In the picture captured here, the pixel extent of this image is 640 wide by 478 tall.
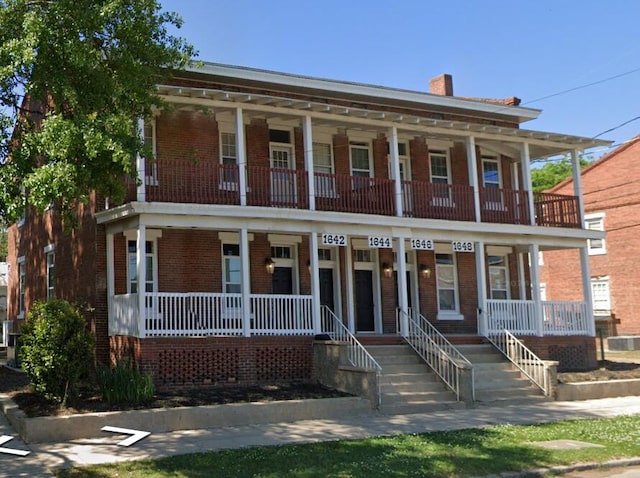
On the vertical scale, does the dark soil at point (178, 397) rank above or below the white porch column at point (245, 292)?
below

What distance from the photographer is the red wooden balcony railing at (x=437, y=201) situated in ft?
67.1

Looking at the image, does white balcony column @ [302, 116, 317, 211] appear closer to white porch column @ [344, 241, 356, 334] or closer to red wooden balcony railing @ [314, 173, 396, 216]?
red wooden balcony railing @ [314, 173, 396, 216]

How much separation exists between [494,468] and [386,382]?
622 centimetres

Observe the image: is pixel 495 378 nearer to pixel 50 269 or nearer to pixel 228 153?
pixel 228 153

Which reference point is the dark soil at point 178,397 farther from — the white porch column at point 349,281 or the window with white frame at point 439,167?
the window with white frame at point 439,167

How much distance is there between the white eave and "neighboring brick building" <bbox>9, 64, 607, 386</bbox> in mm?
53

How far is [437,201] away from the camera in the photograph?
70.3ft

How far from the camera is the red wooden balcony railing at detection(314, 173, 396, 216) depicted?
63.5 feet

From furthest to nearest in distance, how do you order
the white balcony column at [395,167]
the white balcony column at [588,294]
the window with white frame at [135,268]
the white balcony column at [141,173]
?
the white balcony column at [588,294] < the white balcony column at [395,167] < the window with white frame at [135,268] < the white balcony column at [141,173]

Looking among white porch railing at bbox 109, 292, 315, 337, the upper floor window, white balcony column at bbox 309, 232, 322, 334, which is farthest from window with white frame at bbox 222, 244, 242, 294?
the upper floor window

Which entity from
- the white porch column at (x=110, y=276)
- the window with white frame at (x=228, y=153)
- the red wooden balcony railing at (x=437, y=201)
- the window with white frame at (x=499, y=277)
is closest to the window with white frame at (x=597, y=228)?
Result: the window with white frame at (x=499, y=277)

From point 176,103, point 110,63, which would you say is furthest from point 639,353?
point 110,63

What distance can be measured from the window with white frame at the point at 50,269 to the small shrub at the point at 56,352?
28.5 feet

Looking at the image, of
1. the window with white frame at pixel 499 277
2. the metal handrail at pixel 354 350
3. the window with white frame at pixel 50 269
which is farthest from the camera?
the window with white frame at pixel 499 277
